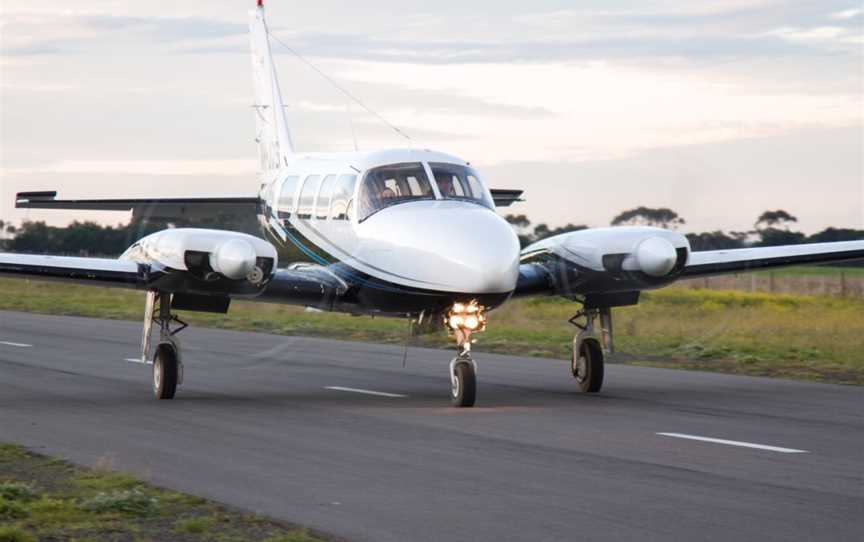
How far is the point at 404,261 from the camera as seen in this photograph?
1554 centimetres

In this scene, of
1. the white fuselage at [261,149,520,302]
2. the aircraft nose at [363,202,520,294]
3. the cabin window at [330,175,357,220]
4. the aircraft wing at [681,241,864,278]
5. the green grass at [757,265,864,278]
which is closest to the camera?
the aircraft nose at [363,202,520,294]

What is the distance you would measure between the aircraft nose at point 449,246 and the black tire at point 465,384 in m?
0.97

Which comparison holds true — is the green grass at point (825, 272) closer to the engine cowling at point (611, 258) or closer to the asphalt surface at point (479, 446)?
the asphalt surface at point (479, 446)

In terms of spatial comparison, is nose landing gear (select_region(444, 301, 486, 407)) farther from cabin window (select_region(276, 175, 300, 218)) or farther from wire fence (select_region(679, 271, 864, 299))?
wire fence (select_region(679, 271, 864, 299))

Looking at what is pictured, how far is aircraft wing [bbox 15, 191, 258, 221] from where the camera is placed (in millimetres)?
20531

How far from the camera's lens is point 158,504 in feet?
30.4

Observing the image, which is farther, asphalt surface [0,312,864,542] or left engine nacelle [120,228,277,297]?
left engine nacelle [120,228,277,297]

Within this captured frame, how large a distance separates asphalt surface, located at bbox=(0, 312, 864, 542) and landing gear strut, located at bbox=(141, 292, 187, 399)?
405mm

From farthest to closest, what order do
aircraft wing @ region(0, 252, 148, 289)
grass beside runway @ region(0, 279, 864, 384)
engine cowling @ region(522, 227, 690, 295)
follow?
grass beside runway @ region(0, 279, 864, 384)
engine cowling @ region(522, 227, 690, 295)
aircraft wing @ region(0, 252, 148, 289)

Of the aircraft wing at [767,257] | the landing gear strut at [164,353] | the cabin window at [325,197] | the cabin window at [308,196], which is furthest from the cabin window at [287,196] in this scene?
the aircraft wing at [767,257]

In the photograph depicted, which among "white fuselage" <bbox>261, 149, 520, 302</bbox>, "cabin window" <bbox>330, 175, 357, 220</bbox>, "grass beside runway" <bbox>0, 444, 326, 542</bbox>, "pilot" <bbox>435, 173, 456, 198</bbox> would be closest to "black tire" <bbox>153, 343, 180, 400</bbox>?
"white fuselage" <bbox>261, 149, 520, 302</bbox>

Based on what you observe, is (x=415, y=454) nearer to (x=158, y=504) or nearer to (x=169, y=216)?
(x=158, y=504)

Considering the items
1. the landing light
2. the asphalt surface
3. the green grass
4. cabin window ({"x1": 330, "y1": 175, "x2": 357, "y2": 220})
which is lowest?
the asphalt surface

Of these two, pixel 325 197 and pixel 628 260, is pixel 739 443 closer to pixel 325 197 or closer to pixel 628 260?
pixel 628 260
